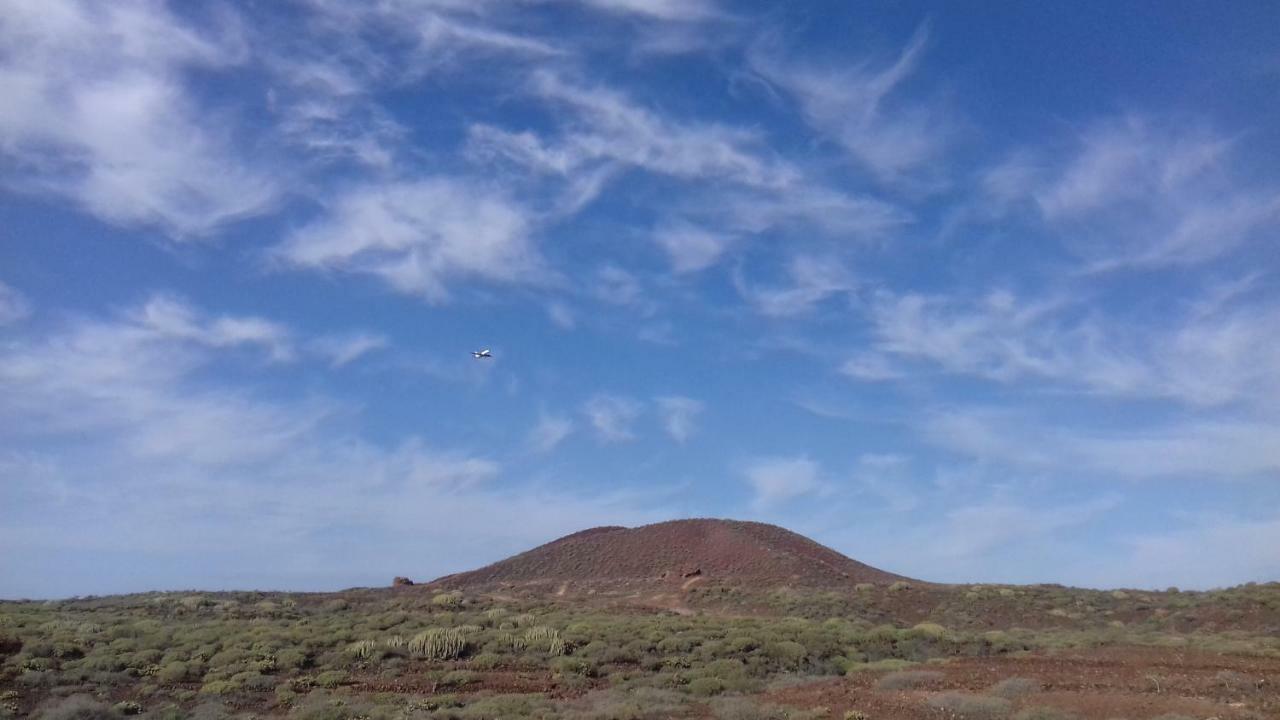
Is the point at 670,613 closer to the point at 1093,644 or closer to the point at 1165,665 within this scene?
the point at 1093,644

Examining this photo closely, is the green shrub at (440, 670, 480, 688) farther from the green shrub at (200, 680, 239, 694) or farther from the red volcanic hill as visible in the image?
the red volcanic hill

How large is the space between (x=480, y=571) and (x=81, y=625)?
30.4 meters

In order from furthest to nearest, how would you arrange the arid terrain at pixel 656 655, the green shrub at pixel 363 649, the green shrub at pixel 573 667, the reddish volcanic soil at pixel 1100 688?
the green shrub at pixel 363 649
the green shrub at pixel 573 667
the arid terrain at pixel 656 655
the reddish volcanic soil at pixel 1100 688

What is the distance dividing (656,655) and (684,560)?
32.1 m

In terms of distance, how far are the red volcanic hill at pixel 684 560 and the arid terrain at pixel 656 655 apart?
6.59 meters

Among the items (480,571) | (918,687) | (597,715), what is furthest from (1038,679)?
(480,571)

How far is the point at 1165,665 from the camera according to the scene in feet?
65.4

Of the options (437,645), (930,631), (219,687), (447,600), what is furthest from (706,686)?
(447,600)

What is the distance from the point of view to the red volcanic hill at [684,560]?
50.6 meters

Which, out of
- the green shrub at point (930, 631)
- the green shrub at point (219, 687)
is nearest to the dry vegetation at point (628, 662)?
the green shrub at point (219, 687)

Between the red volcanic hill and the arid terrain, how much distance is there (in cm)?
659

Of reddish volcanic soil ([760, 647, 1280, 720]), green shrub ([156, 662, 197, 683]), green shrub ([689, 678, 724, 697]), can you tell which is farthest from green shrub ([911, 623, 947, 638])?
green shrub ([156, 662, 197, 683])

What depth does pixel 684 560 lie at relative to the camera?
55094 mm

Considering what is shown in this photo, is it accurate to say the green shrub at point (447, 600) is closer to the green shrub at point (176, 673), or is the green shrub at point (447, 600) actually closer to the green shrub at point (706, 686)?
the green shrub at point (176, 673)
